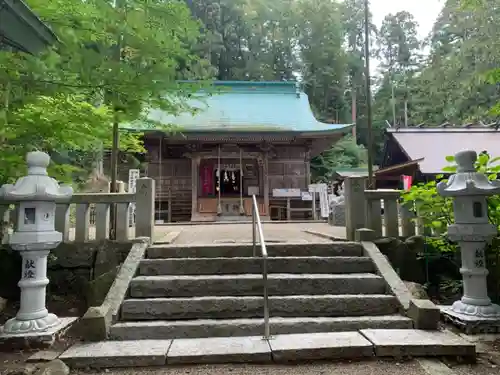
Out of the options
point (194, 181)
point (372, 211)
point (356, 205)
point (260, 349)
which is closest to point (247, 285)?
point (260, 349)

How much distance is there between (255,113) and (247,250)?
1171cm

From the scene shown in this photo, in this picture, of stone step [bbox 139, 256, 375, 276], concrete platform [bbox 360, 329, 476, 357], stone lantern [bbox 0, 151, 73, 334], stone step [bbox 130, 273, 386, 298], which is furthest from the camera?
stone step [bbox 139, 256, 375, 276]

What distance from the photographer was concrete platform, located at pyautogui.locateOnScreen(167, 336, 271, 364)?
2.90 meters

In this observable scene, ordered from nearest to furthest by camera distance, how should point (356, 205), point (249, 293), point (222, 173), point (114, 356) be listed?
point (114, 356)
point (249, 293)
point (356, 205)
point (222, 173)

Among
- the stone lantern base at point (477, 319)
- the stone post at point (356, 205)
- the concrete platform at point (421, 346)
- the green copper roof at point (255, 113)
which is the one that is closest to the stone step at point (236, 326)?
the concrete platform at point (421, 346)

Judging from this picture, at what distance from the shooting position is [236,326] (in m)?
3.41

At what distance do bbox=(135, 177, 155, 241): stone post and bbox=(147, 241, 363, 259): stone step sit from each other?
0.32 m

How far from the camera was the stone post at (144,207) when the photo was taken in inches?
186

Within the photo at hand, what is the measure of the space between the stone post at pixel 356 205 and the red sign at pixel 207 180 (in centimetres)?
937

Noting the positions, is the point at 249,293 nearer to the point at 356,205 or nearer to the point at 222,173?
the point at 356,205

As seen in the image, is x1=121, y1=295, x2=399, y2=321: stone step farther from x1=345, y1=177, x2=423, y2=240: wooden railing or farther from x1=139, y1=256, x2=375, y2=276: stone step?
x1=345, y1=177, x2=423, y2=240: wooden railing

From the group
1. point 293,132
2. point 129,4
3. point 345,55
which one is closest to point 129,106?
point 129,4

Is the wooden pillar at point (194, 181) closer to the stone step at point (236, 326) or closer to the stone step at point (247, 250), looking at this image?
the stone step at point (247, 250)

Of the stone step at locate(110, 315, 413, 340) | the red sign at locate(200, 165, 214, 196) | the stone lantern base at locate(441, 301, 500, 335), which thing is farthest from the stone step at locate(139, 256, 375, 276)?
the red sign at locate(200, 165, 214, 196)
